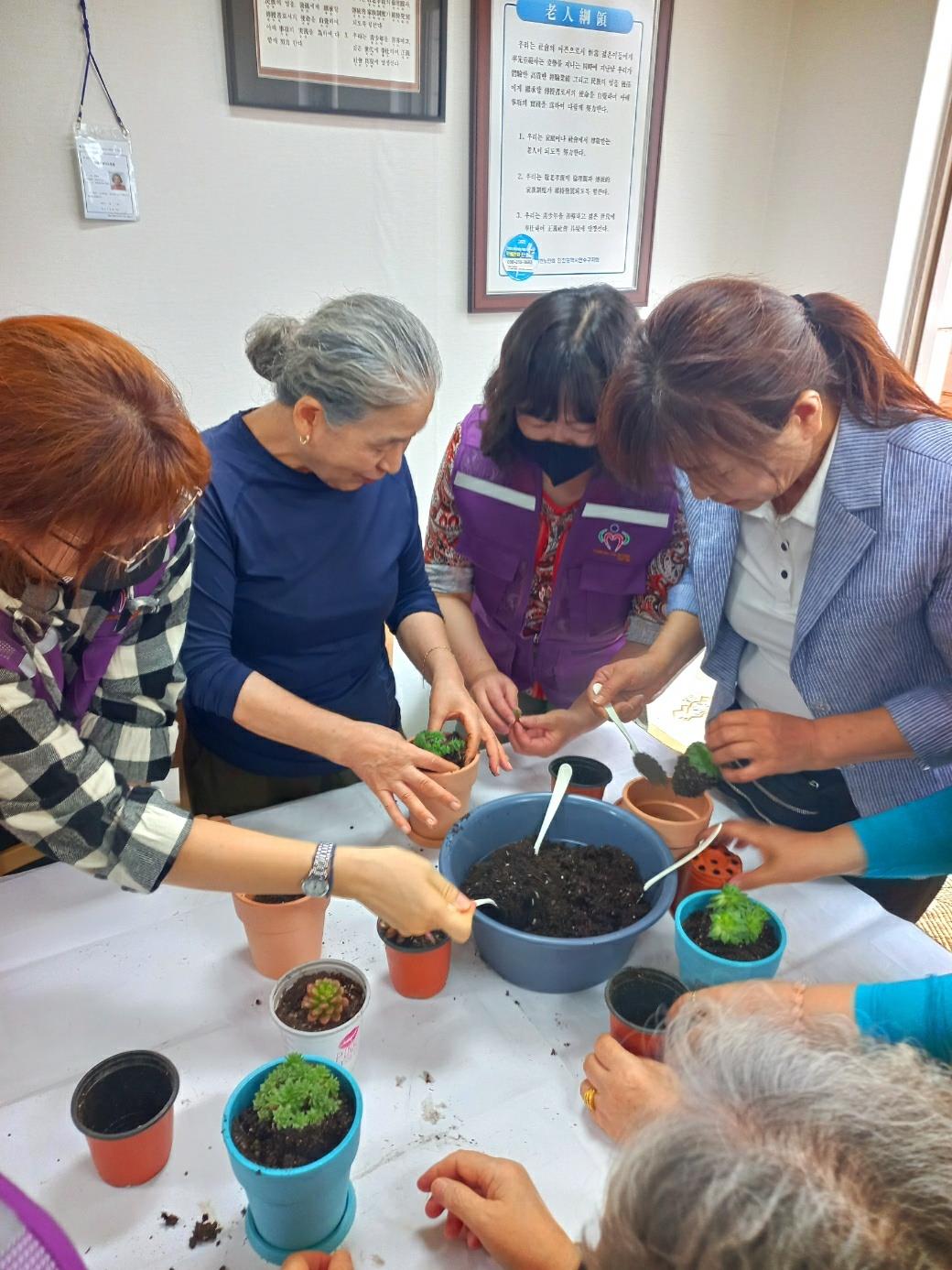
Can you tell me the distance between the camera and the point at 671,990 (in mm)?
1078

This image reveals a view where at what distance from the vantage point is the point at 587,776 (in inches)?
60.0

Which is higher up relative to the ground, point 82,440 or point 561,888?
point 82,440

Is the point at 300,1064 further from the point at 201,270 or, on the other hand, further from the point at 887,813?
the point at 201,270

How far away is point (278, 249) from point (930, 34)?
2073 mm

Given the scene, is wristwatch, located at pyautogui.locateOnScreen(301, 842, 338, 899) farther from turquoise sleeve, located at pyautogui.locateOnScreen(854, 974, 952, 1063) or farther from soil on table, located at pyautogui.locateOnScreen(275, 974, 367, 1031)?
turquoise sleeve, located at pyautogui.locateOnScreen(854, 974, 952, 1063)

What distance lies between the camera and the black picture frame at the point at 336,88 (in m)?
2.18

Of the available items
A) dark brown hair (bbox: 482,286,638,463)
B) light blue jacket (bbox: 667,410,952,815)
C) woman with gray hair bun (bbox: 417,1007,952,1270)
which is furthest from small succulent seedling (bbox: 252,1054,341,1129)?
dark brown hair (bbox: 482,286,638,463)

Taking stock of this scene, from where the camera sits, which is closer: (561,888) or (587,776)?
(561,888)

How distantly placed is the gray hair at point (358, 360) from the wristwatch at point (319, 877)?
0.76 meters

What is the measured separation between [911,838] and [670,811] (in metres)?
0.37

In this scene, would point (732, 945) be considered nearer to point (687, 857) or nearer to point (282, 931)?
point (687, 857)

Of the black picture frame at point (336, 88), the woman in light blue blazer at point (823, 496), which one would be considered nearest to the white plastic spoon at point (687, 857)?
the woman in light blue blazer at point (823, 496)

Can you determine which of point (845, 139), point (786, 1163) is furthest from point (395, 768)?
point (845, 139)

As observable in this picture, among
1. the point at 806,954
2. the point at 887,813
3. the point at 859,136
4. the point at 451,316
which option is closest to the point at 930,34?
the point at 859,136
